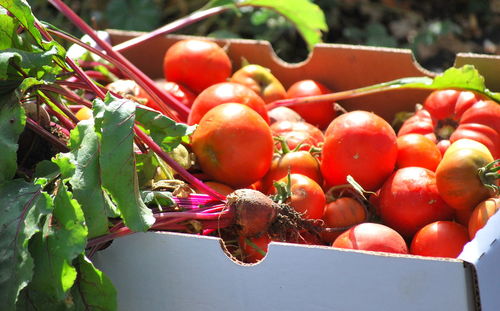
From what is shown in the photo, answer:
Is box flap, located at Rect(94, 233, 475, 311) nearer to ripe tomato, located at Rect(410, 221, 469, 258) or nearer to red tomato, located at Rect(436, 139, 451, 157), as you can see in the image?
ripe tomato, located at Rect(410, 221, 469, 258)

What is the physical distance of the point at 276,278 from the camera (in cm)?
124

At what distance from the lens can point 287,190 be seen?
4.87ft

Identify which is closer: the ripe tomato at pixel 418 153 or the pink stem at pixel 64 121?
the pink stem at pixel 64 121

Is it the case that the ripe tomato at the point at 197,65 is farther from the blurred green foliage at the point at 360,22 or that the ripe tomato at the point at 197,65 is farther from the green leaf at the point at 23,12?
the blurred green foliage at the point at 360,22

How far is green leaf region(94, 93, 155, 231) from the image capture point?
47.9 inches

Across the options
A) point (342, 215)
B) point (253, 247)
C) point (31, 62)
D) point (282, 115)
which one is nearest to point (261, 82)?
point (282, 115)

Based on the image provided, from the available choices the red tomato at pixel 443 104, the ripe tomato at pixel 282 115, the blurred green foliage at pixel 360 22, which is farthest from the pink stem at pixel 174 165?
the blurred green foliage at pixel 360 22

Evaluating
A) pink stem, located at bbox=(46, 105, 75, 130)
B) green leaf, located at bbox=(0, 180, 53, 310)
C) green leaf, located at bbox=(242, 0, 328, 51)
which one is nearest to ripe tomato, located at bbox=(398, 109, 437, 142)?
green leaf, located at bbox=(242, 0, 328, 51)

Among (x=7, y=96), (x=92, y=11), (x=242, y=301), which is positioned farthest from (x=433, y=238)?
(x=92, y=11)

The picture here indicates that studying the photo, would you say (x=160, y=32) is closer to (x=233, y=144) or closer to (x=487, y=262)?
(x=233, y=144)

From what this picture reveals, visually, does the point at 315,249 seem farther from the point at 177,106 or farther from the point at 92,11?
the point at 92,11

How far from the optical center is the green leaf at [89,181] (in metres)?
1.22

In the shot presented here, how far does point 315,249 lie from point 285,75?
1121mm

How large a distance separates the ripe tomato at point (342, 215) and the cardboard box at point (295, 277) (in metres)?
0.32
